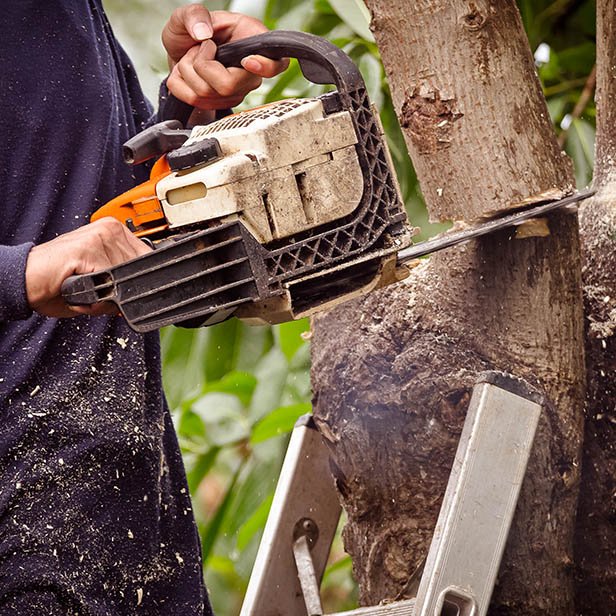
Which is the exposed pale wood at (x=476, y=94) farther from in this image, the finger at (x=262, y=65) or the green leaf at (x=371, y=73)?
the green leaf at (x=371, y=73)

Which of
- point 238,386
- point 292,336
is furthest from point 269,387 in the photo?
point 292,336

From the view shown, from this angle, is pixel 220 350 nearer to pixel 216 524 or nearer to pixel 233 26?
pixel 216 524

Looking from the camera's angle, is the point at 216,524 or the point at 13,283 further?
the point at 216,524

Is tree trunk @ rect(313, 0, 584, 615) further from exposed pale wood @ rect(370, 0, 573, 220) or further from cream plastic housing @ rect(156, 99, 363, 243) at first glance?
cream plastic housing @ rect(156, 99, 363, 243)

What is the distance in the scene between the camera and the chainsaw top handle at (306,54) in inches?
47.0

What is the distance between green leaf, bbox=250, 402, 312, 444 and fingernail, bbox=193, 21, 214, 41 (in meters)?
0.88

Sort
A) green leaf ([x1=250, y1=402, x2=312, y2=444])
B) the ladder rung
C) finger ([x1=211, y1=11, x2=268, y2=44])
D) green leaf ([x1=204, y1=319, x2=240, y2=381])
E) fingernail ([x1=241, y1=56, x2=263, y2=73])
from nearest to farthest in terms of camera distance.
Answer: the ladder rung, fingernail ([x1=241, y1=56, x2=263, y2=73]), finger ([x1=211, y1=11, x2=268, y2=44]), green leaf ([x1=250, y1=402, x2=312, y2=444]), green leaf ([x1=204, y1=319, x2=240, y2=381])

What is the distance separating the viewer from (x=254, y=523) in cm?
215

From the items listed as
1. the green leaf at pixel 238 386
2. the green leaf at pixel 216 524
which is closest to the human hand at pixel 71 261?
the green leaf at pixel 238 386

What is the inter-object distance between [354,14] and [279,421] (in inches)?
37.7

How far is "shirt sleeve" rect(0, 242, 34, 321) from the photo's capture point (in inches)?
43.2

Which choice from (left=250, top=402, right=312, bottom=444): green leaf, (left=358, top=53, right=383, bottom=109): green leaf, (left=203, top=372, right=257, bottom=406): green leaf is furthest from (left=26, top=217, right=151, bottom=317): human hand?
(left=203, top=372, right=257, bottom=406): green leaf

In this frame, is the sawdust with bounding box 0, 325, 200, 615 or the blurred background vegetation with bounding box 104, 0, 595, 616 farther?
the blurred background vegetation with bounding box 104, 0, 595, 616

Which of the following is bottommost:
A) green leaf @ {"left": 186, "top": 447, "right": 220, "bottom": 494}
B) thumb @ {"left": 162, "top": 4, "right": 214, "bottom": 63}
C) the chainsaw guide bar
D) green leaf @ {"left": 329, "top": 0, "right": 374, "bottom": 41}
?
green leaf @ {"left": 186, "top": 447, "right": 220, "bottom": 494}
